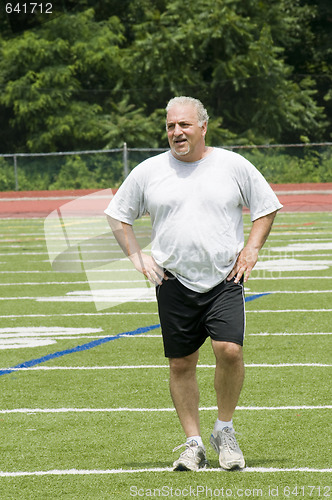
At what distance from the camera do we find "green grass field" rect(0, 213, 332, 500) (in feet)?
17.1

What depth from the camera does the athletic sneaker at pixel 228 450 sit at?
5.36 m

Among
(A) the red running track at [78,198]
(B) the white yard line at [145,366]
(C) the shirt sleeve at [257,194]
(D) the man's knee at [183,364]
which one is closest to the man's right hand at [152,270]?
(D) the man's knee at [183,364]

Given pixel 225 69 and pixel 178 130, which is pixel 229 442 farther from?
pixel 225 69

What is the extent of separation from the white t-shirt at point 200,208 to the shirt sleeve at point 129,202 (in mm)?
14

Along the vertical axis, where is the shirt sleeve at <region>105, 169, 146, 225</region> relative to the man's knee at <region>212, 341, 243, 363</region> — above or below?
above

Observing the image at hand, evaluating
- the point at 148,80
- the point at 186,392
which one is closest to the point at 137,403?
the point at 186,392

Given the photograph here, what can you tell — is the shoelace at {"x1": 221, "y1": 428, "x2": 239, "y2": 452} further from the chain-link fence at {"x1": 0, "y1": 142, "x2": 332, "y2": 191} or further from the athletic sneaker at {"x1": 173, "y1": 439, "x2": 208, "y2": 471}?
the chain-link fence at {"x1": 0, "y1": 142, "x2": 332, "y2": 191}

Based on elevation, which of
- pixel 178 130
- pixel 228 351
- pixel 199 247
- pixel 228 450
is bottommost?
pixel 228 450

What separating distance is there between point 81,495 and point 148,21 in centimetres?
4298

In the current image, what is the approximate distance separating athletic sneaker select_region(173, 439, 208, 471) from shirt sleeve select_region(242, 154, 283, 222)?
A: 3.98 feet

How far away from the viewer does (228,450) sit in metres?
5.39

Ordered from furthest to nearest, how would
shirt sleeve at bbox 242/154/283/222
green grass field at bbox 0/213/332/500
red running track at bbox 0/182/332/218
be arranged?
red running track at bbox 0/182/332/218 < shirt sleeve at bbox 242/154/283/222 < green grass field at bbox 0/213/332/500

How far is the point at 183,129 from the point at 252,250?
715mm

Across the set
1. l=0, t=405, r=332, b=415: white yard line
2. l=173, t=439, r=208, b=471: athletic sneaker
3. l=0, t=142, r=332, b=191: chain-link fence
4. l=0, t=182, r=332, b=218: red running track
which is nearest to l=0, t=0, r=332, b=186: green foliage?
l=0, t=142, r=332, b=191: chain-link fence
